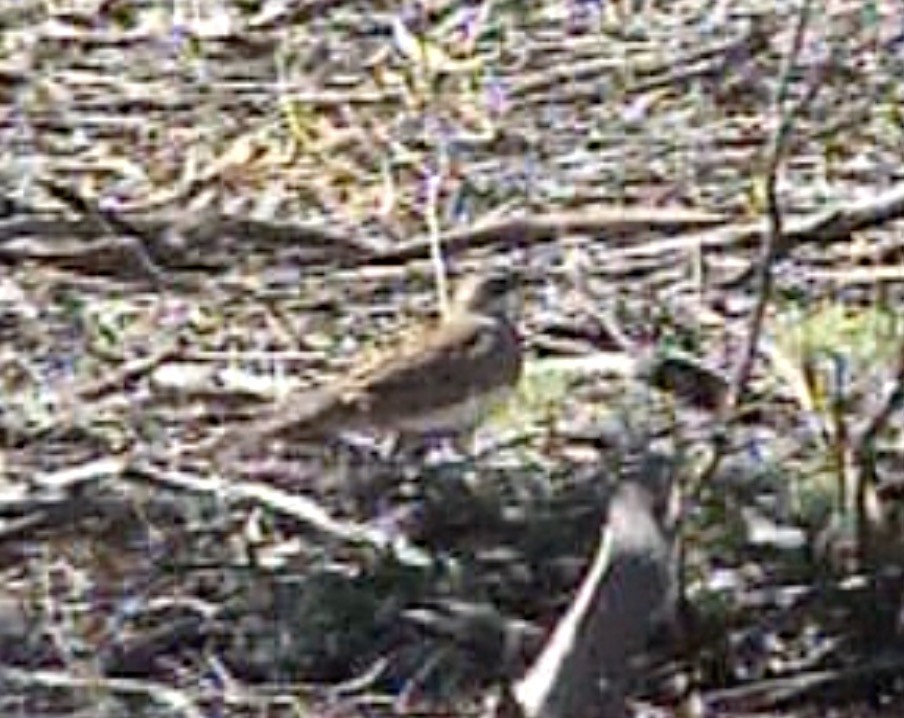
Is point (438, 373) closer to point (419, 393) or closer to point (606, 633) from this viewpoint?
point (419, 393)

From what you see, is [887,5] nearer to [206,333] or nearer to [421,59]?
[421,59]

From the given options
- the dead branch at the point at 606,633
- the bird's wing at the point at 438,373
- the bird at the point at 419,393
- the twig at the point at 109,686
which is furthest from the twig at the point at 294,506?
the dead branch at the point at 606,633

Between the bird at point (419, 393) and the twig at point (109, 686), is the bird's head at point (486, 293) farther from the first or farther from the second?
the twig at point (109, 686)

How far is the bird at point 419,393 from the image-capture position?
566 centimetres

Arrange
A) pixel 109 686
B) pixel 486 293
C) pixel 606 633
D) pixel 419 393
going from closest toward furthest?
1. pixel 606 633
2. pixel 109 686
3. pixel 419 393
4. pixel 486 293

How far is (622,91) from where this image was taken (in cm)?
733

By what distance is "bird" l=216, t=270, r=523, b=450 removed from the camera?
566 cm

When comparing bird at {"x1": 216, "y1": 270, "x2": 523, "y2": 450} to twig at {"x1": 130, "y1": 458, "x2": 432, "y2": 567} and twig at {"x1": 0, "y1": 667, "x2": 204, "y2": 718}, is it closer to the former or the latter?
twig at {"x1": 130, "y1": 458, "x2": 432, "y2": 567}

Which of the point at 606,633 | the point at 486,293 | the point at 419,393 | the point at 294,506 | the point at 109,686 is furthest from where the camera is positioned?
the point at 486,293

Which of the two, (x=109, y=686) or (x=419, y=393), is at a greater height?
(x=419, y=393)

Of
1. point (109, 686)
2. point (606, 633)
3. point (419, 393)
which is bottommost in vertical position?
point (109, 686)

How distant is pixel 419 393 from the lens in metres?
5.78

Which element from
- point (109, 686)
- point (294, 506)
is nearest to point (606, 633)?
point (109, 686)

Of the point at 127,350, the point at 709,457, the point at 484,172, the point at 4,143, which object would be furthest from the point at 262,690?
the point at 4,143
